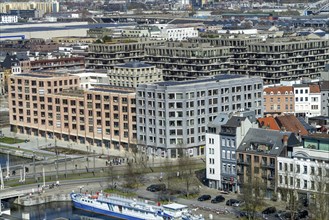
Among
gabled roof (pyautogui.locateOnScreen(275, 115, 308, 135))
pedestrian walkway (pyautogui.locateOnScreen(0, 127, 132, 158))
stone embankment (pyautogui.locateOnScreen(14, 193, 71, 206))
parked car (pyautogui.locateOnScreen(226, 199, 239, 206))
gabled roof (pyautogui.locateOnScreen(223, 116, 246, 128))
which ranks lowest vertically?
pedestrian walkway (pyautogui.locateOnScreen(0, 127, 132, 158))

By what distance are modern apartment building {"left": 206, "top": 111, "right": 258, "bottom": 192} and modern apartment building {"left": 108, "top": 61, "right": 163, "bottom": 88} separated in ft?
103

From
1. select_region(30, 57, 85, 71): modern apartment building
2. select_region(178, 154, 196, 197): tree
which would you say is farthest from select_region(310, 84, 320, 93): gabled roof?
select_region(30, 57, 85, 71): modern apartment building

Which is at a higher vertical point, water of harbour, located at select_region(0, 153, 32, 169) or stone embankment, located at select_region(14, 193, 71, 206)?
stone embankment, located at select_region(14, 193, 71, 206)

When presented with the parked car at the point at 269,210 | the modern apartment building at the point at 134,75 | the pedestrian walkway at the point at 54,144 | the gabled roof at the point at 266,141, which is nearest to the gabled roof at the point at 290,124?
the gabled roof at the point at 266,141

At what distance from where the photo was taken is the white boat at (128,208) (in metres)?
57.0

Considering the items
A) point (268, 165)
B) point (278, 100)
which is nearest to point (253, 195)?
point (268, 165)

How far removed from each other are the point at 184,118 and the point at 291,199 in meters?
23.1

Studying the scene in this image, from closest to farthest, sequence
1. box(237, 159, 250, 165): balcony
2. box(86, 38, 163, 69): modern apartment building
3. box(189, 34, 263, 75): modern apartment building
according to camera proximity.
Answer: box(237, 159, 250, 165): balcony
box(189, 34, 263, 75): modern apartment building
box(86, 38, 163, 69): modern apartment building

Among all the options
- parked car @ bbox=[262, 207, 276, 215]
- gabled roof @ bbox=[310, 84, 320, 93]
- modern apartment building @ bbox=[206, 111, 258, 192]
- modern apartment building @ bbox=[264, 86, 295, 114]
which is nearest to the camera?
parked car @ bbox=[262, 207, 276, 215]

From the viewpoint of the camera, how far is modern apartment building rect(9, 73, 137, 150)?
270 ft

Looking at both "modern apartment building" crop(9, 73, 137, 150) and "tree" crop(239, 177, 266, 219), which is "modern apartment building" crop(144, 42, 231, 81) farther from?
"tree" crop(239, 177, 266, 219)

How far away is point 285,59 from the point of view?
106750mm

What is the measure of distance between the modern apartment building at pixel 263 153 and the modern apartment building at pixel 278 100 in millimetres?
26867

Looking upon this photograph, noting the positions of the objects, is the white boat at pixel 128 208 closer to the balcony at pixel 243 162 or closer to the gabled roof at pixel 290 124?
the balcony at pixel 243 162
